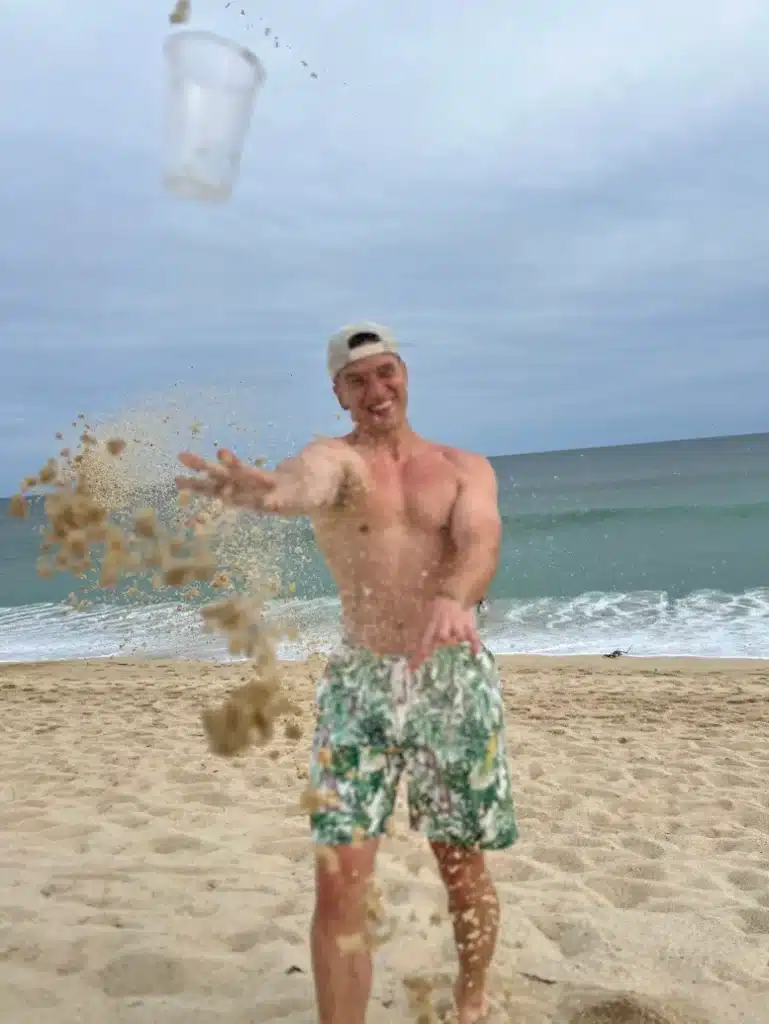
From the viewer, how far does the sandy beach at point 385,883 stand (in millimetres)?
3178

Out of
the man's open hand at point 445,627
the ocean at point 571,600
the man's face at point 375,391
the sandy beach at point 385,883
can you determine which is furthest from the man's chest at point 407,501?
the ocean at point 571,600

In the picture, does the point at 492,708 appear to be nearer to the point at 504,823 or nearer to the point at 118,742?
the point at 504,823

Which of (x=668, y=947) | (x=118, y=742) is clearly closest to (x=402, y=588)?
(x=668, y=947)

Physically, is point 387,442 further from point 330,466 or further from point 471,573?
point 471,573

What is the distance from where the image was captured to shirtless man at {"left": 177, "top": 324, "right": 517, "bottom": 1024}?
8.24ft

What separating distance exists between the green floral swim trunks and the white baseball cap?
0.80 meters

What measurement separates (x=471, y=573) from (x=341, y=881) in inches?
34.2

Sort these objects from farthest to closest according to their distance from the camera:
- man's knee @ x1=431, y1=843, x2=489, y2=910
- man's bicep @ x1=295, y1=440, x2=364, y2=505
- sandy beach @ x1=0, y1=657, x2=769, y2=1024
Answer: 1. sandy beach @ x1=0, y1=657, x2=769, y2=1024
2. man's knee @ x1=431, y1=843, x2=489, y2=910
3. man's bicep @ x1=295, y1=440, x2=364, y2=505

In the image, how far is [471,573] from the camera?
2.51 m

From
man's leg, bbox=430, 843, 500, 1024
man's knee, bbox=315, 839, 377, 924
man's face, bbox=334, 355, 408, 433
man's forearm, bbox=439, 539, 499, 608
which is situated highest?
man's face, bbox=334, 355, 408, 433

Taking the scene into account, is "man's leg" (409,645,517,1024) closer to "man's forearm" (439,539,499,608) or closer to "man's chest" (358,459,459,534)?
"man's forearm" (439,539,499,608)

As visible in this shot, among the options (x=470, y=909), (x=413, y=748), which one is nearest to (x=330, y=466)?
(x=413, y=748)

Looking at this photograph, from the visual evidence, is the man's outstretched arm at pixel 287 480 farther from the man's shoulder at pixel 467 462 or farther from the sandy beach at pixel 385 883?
the sandy beach at pixel 385 883

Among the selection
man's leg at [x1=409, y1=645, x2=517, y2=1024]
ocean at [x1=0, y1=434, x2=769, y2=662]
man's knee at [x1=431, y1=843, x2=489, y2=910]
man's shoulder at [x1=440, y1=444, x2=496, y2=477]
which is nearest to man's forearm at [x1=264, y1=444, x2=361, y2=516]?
man's shoulder at [x1=440, y1=444, x2=496, y2=477]
